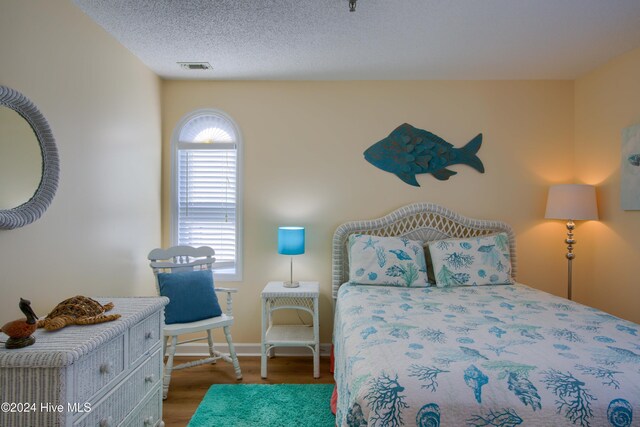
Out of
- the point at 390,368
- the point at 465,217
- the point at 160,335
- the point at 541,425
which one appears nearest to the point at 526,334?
the point at 541,425

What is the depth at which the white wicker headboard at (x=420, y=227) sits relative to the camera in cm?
347

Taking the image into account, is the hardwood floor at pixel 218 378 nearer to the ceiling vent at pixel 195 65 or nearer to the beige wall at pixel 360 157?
the beige wall at pixel 360 157

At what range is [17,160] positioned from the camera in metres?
1.82

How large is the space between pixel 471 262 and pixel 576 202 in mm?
1087

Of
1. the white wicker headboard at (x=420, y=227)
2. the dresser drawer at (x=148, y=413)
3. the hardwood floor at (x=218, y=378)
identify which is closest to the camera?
the dresser drawer at (x=148, y=413)

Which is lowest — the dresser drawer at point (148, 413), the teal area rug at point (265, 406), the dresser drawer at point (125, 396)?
the teal area rug at point (265, 406)

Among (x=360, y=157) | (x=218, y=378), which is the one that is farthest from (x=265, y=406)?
(x=360, y=157)

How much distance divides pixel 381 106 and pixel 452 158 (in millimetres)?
863

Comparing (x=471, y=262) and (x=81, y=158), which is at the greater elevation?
(x=81, y=158)

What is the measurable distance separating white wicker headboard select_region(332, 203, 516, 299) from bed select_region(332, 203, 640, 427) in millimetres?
879

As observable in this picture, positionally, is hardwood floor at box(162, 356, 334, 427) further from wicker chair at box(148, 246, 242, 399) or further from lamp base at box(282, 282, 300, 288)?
lamp base at box(282, 282, 300, 288)

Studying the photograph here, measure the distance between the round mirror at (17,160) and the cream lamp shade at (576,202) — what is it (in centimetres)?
388

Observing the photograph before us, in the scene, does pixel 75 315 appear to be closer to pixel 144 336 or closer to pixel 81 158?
pixel 144 336

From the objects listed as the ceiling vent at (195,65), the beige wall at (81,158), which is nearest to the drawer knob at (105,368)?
the beige wall at (81,158)
